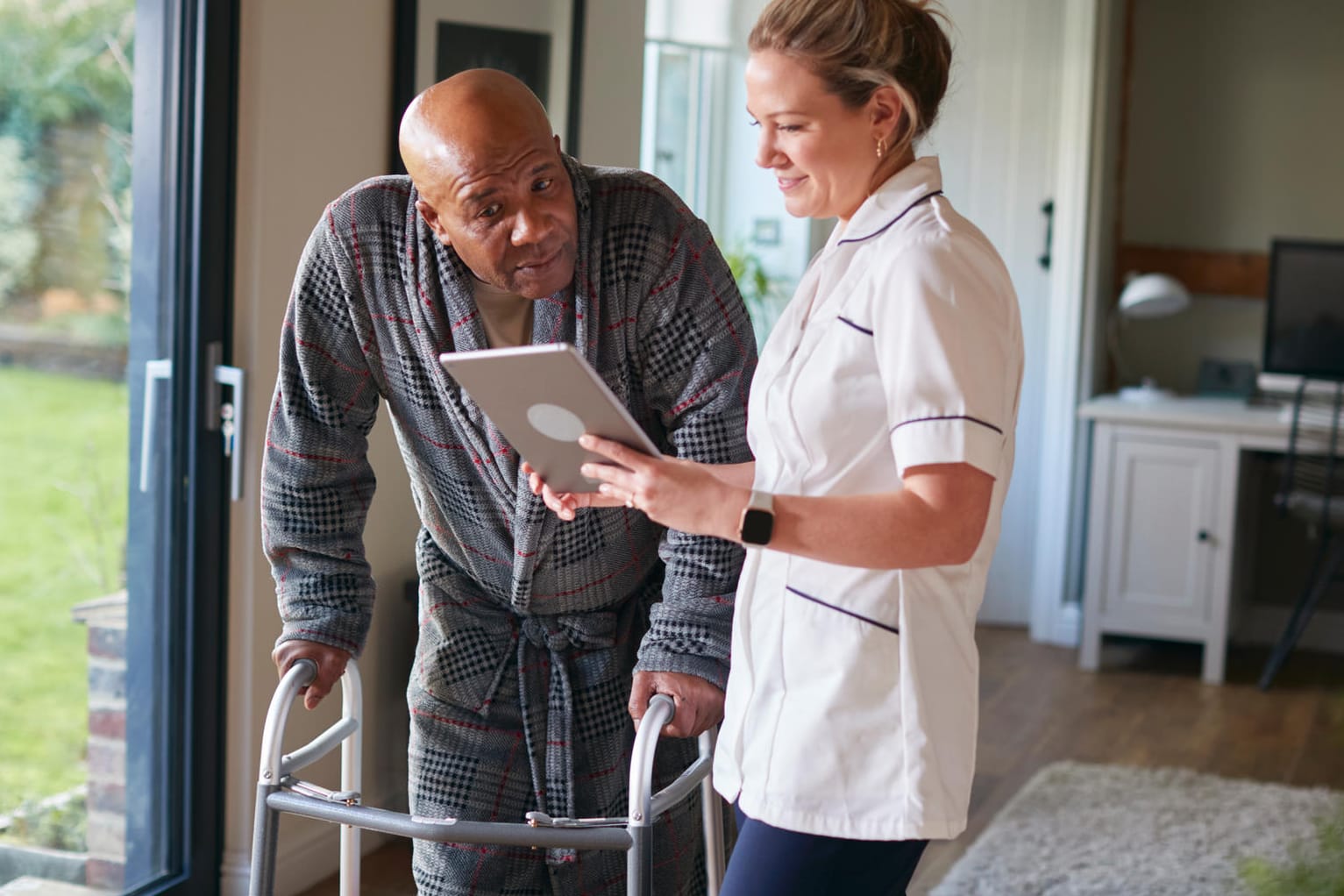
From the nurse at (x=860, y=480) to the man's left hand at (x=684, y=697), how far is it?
191mm

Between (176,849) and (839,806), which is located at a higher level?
(839,806)

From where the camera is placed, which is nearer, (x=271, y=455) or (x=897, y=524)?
(x=897, y=524)

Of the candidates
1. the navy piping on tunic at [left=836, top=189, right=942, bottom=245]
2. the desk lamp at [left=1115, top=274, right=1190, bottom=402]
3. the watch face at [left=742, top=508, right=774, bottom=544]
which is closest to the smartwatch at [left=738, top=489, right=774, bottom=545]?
the watch face at [left=742, top=508, right=774, bottom=544]

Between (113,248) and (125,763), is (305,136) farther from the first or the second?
(125,763)

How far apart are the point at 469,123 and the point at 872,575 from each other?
1.96 ft

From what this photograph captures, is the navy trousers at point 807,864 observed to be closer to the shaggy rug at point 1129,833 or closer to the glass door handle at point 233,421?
the glass door handle at point 233,421

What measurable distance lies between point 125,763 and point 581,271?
4.87ft

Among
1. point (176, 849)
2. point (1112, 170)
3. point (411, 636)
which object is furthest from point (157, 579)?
point (1112, 170)

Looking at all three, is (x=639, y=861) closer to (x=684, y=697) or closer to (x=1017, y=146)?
(x=684, y=697)

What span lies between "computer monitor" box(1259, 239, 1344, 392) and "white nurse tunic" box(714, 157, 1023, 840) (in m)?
3.95

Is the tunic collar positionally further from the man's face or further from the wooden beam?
the wooden beam

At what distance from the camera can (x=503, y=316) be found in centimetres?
163

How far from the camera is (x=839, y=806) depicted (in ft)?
3.96

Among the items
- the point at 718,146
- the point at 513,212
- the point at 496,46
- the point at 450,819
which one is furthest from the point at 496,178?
the point at 718,146
